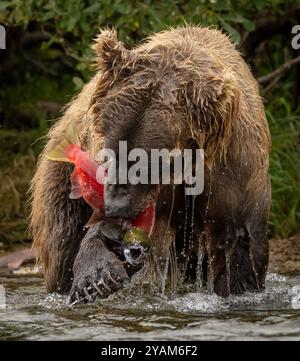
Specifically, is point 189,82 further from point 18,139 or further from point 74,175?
point 18,139

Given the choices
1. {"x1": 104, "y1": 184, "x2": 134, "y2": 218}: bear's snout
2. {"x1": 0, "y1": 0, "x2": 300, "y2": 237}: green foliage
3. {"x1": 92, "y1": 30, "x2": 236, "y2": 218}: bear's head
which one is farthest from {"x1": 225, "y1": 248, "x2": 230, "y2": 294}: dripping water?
{"x1": 0, "y1": 0, "x2": 300, "y2": 237}: green foliage

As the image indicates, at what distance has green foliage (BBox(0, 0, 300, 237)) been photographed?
33.1ft

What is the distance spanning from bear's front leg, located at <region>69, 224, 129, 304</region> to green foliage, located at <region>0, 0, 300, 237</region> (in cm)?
302

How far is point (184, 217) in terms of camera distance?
7.27 meters

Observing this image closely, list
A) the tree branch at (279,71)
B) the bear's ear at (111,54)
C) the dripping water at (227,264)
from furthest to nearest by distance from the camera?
the tree branch at (279,71), the dripping water at (227,264), the bear's ear at (111,54)

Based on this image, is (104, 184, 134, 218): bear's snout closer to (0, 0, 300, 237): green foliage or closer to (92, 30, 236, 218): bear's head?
(92, 30, 236, 218): bear's head

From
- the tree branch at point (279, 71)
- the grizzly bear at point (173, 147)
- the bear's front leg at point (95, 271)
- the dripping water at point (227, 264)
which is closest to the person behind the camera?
the grizzly bear at point (173, 147)

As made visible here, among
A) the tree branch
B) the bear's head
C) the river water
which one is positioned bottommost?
the river water

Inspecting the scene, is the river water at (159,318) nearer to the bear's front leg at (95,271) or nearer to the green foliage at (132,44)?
the bear's front leg at (95,271)

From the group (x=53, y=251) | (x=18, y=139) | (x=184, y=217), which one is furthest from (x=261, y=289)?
(x=18, y=139)

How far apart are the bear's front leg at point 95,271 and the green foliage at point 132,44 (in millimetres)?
3022

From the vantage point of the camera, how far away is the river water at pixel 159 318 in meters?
6.57

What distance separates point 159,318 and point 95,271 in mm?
485

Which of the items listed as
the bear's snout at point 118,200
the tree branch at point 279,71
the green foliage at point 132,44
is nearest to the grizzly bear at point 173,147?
the bear's snout at point 118,200
